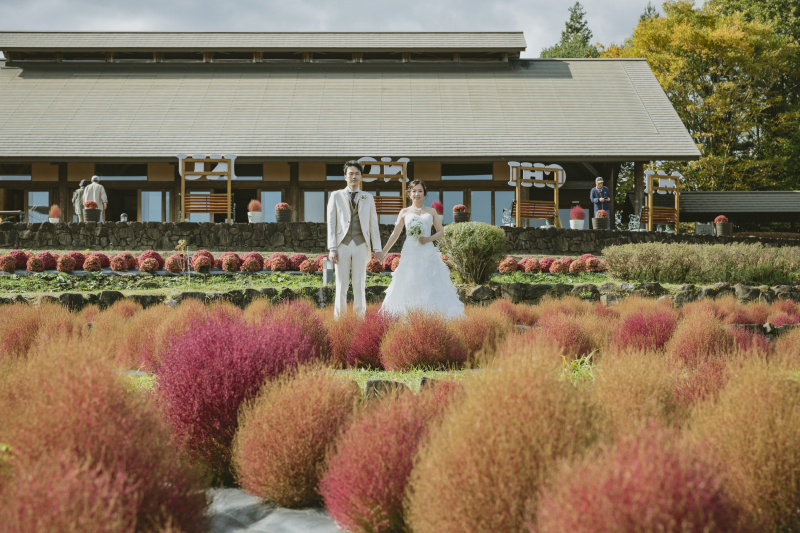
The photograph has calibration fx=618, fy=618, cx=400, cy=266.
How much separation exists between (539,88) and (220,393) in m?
22.7

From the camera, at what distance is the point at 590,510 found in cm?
174

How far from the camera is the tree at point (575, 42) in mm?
42159

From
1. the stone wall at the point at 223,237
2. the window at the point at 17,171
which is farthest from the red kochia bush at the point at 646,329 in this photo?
the window at the point at 17,171

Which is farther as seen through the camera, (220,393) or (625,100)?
(625,100)

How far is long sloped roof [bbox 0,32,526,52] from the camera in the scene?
24.3 metres

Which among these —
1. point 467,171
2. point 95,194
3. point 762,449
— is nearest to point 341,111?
point 467,171

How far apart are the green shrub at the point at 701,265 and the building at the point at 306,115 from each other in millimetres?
7416

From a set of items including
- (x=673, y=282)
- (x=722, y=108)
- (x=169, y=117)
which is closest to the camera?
(x=673, y=282)

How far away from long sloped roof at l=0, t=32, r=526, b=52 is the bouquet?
62.1 ft

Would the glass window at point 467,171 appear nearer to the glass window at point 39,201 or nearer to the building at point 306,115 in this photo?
the building at point 306,115

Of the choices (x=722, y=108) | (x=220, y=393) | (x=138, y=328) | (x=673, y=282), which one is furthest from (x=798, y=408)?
(x=722, y=108)

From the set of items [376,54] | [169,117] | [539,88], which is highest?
[376,54]

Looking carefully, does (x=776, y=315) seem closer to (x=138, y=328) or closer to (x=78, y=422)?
(x=138, y=328)

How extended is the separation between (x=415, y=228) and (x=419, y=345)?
8.05 ft
